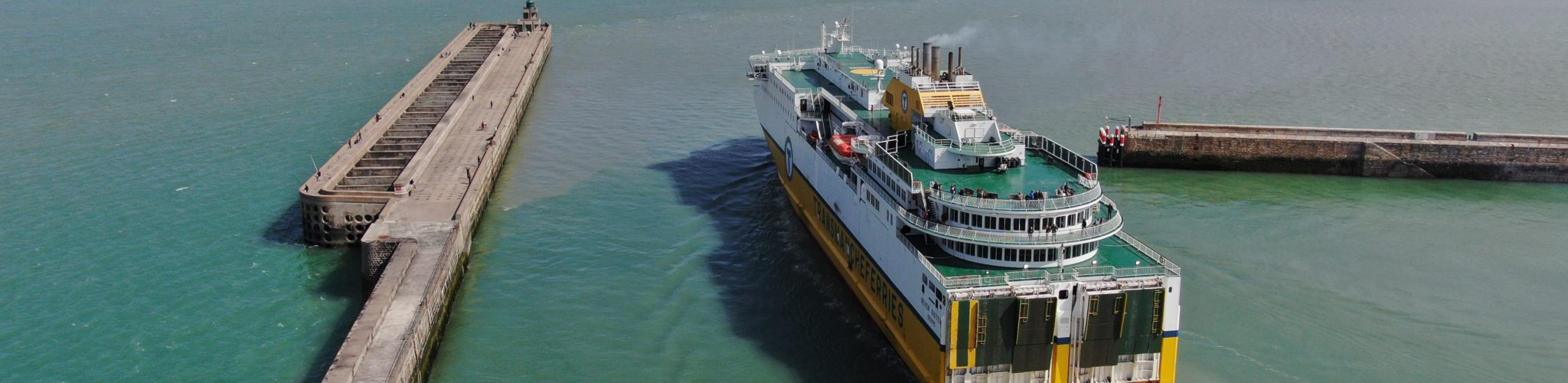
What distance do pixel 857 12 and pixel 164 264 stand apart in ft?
232

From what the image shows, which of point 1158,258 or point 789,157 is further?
point 789,157

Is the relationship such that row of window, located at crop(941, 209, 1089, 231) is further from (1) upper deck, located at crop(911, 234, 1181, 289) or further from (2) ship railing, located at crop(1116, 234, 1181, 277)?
(2) ship railing, located at crop(1116, 234, 1181, 277)

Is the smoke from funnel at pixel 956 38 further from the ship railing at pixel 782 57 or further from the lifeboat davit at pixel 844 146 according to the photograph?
the lifeboat davit at pixel 844 146

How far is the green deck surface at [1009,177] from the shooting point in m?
32.1

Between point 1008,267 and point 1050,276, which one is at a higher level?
point 1050,276

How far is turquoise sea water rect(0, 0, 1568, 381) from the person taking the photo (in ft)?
105

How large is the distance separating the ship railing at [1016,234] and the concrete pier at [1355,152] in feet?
75.4

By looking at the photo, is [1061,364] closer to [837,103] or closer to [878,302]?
[878,302]

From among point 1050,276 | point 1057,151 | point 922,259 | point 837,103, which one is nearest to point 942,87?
point 1057,151

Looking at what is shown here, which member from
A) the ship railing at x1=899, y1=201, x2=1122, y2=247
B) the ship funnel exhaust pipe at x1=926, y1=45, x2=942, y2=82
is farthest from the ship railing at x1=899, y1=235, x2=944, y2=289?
the ship funnel exhaust pipe at x1=926, y1=45, x2=942, y2=82

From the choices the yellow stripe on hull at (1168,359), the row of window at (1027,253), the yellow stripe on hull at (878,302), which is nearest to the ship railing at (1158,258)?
the row of window at (1027,253)

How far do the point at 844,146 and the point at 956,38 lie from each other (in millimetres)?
48568

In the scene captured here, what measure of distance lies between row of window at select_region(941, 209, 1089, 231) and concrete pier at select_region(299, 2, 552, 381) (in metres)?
14.5

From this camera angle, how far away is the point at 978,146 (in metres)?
33.8
